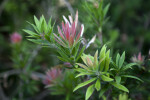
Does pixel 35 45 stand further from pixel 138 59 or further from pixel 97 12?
pixel 138 59

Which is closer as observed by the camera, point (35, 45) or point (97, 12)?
point (97, 12)

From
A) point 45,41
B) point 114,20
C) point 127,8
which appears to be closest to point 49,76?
point 45,41

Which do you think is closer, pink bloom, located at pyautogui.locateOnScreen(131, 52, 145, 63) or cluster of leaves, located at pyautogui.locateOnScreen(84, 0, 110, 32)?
pink bloom, located at pyautogui.locateOnScreen(131, 52, 145, 63)

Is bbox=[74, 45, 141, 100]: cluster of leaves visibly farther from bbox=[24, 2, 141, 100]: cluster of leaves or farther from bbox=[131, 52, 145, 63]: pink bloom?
bbox=[131, 52, 145, 63]: pink bloom

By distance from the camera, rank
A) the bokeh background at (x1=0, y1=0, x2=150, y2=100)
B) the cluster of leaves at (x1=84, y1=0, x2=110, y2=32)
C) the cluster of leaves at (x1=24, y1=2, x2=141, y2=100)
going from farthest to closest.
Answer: the bokeh background at (x1=0, y1=0, x2=150, y2=100), the cluster of leaves at (x1=84, y1=0, x2=110, y2=32), the cluster of leaves at (x1=24, y1=2, x2=141, y2=100)

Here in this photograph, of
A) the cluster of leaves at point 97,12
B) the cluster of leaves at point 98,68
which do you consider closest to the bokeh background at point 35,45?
the cluster of leaves at point 97,12

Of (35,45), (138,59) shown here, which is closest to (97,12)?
(138,59)

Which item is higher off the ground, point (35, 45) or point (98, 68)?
point (35, 45)

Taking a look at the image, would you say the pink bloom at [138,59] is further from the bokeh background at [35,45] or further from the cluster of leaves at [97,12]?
the bokeh background at [35,45]

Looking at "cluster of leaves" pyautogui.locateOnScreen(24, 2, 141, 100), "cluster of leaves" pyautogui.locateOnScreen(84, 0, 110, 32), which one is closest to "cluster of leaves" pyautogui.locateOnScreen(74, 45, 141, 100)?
"cluster of leaves" pyautogui.locateOnScreen(24, 2, 141, 100)

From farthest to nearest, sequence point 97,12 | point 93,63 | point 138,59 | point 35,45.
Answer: point 35,45 < point 97,12 < point 138,59 < point 93,63

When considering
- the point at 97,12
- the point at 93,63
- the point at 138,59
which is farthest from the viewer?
the point at 97,12

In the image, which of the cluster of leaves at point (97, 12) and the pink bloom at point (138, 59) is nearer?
the pink bloom at point (138, 59)
